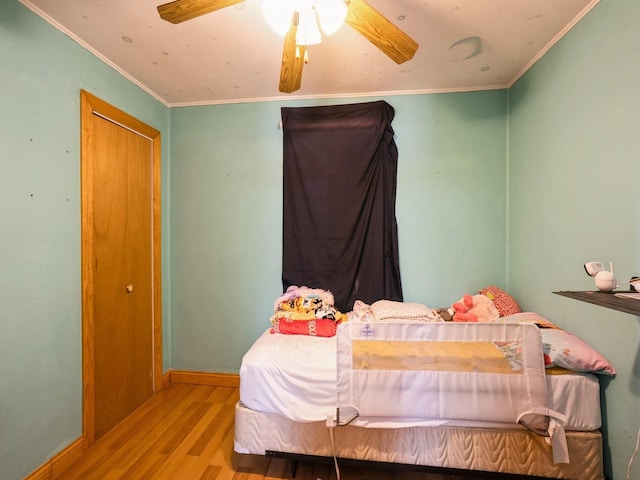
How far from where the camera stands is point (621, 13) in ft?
4.11

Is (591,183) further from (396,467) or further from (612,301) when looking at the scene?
(396,467)

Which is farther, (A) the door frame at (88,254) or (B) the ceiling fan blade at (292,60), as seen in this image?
(A) the door frame at (88,254)

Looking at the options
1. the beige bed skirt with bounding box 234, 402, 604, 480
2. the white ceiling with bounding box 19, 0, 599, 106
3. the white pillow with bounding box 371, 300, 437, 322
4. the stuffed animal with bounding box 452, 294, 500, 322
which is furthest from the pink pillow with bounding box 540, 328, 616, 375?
the white ceiling with bounding box 19, 0, 599, 106

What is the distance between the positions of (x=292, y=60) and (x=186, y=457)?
2.28 metres

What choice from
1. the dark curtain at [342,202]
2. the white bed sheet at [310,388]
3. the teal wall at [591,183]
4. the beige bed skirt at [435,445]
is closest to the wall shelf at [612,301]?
the teal wall at [591,183]

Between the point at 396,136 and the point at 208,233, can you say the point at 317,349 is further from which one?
the point at 396,136

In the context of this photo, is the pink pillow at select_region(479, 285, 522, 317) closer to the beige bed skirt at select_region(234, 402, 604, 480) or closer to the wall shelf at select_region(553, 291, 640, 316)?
the beige bed skirt at select_region(234, 402, 604, 480)

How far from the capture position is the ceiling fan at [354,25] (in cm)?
102

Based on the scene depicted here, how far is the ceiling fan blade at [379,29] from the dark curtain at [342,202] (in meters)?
1.08

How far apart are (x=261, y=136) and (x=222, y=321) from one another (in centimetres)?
169

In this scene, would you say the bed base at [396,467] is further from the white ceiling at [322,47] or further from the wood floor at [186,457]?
the white ceiling at [322,47]

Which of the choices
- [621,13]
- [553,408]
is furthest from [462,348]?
[621,13]

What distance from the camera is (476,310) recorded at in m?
1.95

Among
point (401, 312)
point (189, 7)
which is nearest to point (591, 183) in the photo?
point (401, 312)
